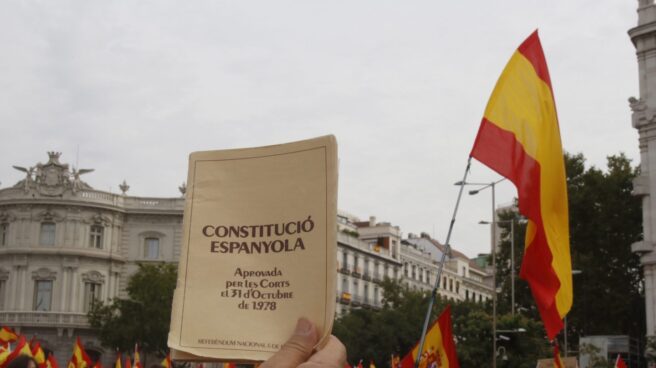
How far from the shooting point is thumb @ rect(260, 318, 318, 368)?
4.03 metres

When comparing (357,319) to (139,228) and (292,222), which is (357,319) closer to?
(139,228)

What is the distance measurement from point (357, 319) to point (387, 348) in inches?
97.0

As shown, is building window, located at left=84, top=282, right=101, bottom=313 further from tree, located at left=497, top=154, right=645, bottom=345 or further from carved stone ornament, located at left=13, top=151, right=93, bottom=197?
tree, located at left=497, top=154, right=645, bottom=345

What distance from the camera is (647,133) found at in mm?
34750

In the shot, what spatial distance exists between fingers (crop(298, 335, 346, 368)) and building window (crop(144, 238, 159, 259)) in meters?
58.7

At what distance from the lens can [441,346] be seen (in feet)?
51.0

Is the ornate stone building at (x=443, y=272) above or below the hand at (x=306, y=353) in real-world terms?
above

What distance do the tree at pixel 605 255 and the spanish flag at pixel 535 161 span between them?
135 feet

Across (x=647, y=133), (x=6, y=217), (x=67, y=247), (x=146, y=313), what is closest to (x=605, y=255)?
(x=647, y=133)

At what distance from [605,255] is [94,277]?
29777mm

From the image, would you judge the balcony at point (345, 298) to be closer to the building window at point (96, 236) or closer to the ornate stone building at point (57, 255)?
the ornate stone building at point (57, 255)

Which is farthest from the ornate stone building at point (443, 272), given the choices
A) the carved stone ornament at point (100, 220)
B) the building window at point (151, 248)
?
the carved stone ornament at point (100, 220)

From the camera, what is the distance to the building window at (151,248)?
61625 millimetres

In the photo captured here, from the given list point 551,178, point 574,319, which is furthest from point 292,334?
point 574,319
